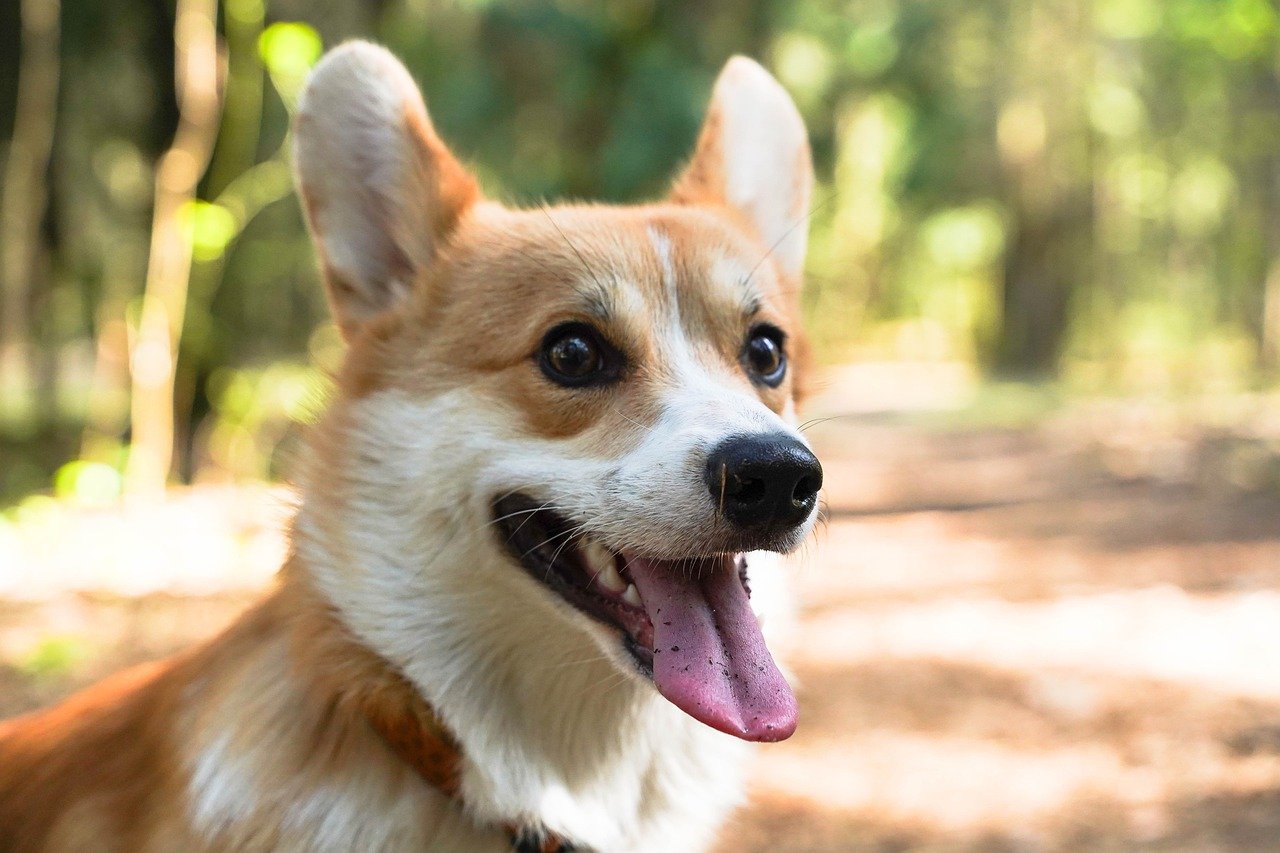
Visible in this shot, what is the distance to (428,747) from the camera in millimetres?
2293

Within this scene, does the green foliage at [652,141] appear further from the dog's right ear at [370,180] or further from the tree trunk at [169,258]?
the dog's right ear at [370,180]

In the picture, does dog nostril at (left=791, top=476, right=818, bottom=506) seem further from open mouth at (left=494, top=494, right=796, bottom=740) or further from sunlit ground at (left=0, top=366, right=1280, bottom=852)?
sunlit ground at (left=0, top=366, right=1280, bottom=852)

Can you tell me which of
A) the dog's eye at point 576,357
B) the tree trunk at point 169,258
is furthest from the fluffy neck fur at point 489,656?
the tree trunk at point 169,258

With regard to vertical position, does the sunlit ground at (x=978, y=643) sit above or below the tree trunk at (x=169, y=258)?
below

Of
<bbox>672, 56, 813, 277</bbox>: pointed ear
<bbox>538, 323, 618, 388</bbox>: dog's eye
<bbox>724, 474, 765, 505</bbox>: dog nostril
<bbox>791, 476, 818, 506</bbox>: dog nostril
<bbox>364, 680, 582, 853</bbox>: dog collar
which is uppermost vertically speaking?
<bbox>672, 56, 813, 277</bbox>: pointed ear

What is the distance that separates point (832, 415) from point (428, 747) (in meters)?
3.29

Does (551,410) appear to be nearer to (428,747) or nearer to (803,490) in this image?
(803,490)

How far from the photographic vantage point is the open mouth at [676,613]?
227 centimetres

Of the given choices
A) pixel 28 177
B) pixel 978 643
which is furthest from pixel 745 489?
pixel 28 177

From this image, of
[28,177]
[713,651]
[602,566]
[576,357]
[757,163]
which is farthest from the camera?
[28,177]

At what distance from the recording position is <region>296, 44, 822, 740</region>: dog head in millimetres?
2305

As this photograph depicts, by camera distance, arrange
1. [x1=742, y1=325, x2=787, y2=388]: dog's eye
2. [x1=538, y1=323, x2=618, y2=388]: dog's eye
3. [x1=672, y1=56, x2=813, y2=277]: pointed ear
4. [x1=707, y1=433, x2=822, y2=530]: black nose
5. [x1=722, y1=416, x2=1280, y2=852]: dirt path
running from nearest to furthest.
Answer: [x1=707, y1=433, x2=822, y2=530]: black nose
[x1=538, y1=323, x2=618, y2=388]: dog's eye
[x1=742, y1=325, x2=787, y2=388]: dog's eye
[x1=672, y1=56, x2=813, y2=277]: pointed ear
[x1=722, y1=416, x2=1280, y2=852]: dirt path

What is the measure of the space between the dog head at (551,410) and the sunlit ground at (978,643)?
0.38 metres

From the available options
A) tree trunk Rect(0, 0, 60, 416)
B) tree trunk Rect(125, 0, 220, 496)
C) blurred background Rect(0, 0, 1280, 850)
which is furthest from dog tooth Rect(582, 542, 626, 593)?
tree trunk Rect(0, 0, 60, 416)
